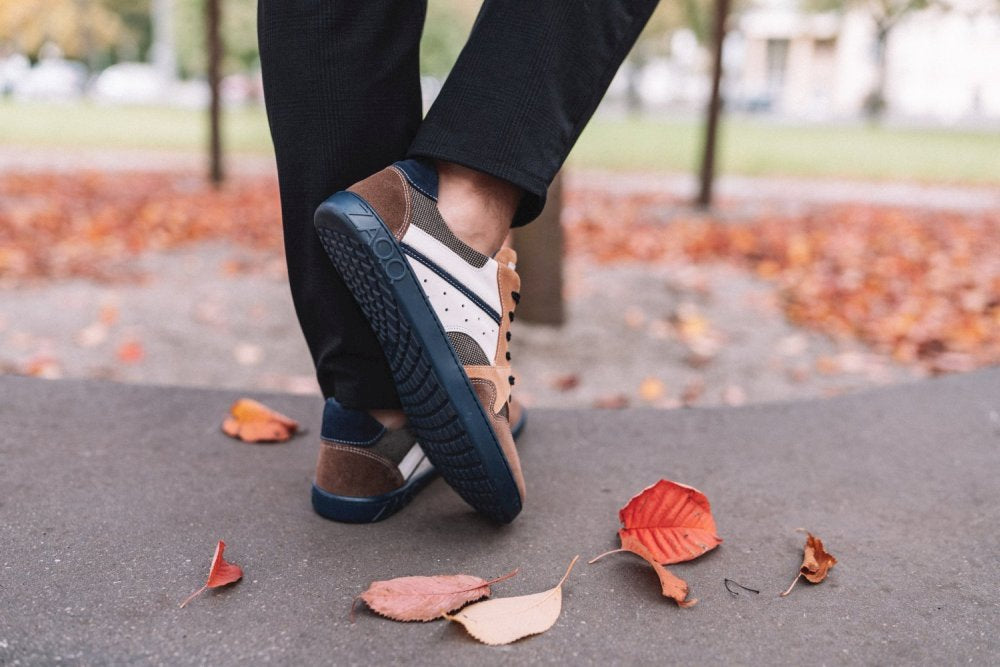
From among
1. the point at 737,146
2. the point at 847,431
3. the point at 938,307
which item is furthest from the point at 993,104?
the point at 847,431

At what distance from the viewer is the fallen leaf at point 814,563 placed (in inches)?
48.0

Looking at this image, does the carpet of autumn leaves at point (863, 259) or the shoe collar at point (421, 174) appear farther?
the carpet of autumn leaves at point (863, 259)

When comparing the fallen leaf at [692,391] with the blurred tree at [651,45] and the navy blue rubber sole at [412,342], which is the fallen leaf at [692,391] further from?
the blurred tree at [651,45]

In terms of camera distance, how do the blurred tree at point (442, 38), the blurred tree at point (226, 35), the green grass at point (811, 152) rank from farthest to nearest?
the blurred tree at point (442, 38), the blurred tree at point (226, 35), the green grass at point (811, 152)

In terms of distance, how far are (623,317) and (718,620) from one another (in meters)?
2.59

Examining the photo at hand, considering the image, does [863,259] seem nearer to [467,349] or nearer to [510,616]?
[467,349]

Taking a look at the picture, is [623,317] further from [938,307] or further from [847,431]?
[847,431]

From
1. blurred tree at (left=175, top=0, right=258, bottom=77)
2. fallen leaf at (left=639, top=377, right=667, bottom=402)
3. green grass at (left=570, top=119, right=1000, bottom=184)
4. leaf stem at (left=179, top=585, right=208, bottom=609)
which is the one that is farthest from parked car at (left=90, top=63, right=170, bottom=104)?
leaf stem at (left=179, top=585, right=208, bottom=609)

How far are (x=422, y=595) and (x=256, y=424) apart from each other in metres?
0.83

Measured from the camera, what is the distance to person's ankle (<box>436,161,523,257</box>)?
47.7 inches

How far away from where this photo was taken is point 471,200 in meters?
1.22

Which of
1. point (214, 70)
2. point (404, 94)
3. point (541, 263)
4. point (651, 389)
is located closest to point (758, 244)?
point (541, 263)

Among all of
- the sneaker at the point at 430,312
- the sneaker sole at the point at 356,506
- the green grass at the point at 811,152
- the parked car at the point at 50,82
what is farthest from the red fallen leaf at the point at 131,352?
the parked car at the point at 50,82

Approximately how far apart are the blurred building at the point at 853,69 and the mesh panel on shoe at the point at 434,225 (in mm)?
34805
